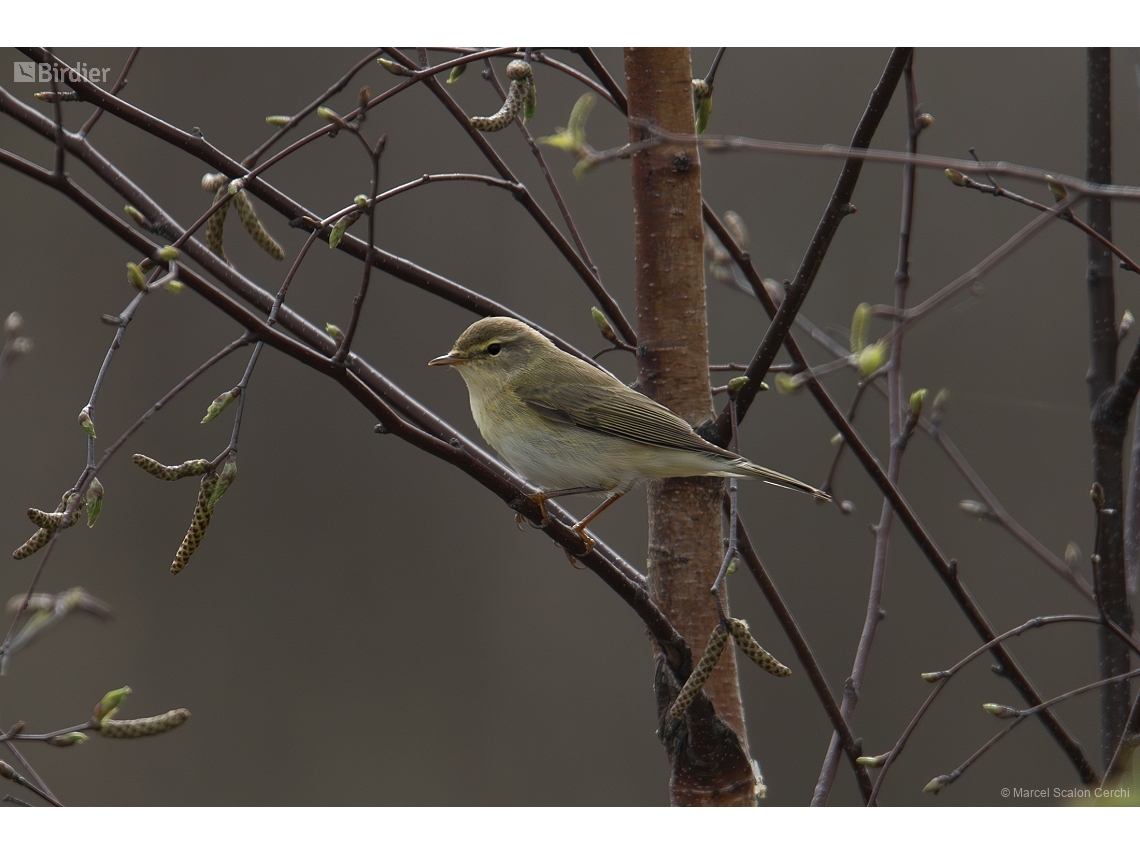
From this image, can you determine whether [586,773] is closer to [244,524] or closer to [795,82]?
[244,524]

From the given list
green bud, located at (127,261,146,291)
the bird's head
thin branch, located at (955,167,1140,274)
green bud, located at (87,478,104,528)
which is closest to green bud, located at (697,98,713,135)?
thin branch, located at (955,167,1140,274)

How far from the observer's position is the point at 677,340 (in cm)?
207

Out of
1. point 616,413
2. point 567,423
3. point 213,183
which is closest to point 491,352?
point 567,423

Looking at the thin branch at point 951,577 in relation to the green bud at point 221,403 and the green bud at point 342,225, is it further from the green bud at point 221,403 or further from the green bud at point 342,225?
the green bud at point 221,403

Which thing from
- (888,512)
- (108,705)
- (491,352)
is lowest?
(108,705)

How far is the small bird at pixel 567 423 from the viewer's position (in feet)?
7.14

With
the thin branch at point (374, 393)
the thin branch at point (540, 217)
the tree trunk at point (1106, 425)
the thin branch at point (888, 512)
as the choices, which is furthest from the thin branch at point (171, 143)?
the tree trunk at point (1106, 425)

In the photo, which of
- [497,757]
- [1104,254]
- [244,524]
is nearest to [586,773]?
[497,757]

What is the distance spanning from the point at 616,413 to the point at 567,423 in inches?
6.6

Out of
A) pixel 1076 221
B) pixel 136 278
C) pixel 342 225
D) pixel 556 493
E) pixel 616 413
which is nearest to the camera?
pixel 136 278

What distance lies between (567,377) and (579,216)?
2613 mm

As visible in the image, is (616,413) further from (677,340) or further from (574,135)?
(574,135)

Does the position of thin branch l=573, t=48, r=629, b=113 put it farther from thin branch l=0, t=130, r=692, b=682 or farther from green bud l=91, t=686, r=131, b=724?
green bud l=91, t=686, r=131, b=724

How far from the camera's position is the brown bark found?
1.96 m
